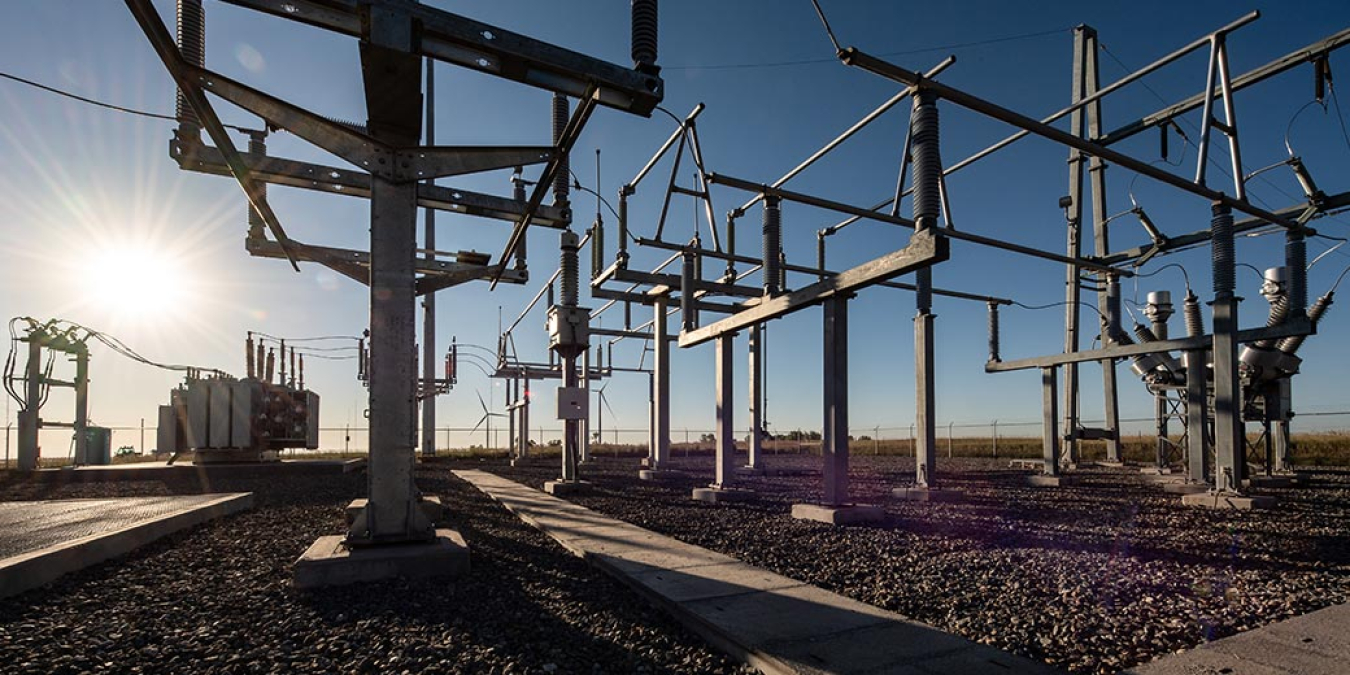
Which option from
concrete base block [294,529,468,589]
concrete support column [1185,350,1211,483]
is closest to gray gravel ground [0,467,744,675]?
concrete base block [294,529,468,589]

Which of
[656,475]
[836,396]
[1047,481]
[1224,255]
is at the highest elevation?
[1224,255]

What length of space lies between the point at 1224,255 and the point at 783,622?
11.3 m

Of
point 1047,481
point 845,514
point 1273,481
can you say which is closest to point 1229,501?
point 1047,481

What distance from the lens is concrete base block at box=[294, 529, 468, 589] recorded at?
523 cm

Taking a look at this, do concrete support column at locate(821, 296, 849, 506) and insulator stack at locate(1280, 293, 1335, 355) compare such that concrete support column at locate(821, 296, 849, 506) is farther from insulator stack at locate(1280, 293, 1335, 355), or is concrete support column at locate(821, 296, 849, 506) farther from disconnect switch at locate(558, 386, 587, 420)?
insulator stack at locate(1280, 293, 1335, 355)

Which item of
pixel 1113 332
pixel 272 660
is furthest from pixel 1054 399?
pixel 272 660

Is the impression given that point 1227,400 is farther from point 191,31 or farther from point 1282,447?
point 191,31

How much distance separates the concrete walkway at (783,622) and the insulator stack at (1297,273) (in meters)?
11.6

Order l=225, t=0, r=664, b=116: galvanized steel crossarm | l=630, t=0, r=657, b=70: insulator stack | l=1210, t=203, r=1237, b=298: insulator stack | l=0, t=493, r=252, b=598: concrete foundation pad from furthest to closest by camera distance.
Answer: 1. l=1210, t=203, r=1237, b=298: insulator stack
2. l=0, t=493, r=252, b=598: concrete foundation pad
3. l=630, t=0, r=657, b=70: insulator stack
4. l=225, t=0, r=664, b=116: galvanized steel crossarm

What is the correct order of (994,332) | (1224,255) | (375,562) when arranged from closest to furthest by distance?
(375,562)
(1224,255)
(994,332)

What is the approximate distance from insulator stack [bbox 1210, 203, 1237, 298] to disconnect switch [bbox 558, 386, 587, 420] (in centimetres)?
1155

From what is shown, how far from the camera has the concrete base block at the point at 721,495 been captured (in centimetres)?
1151

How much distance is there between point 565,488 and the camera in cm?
1312

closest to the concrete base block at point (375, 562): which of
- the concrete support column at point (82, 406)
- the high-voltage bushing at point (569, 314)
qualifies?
the high-voltage bushing at point (569, 314)
